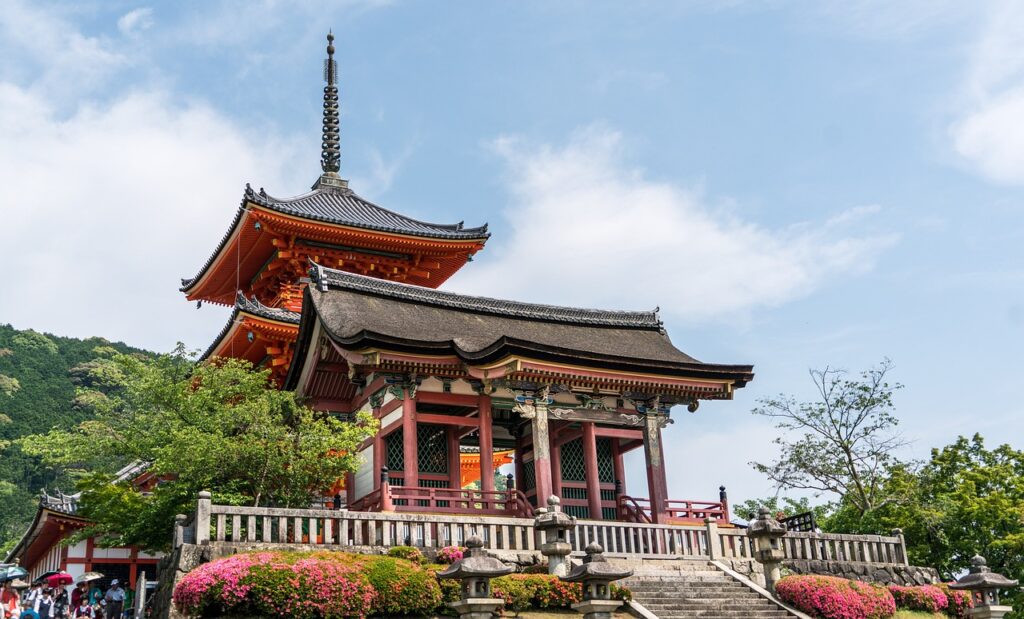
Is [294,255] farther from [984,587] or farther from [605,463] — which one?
[984,587]

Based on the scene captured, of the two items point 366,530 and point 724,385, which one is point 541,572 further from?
point 724,385

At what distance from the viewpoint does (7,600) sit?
17547 millimetres

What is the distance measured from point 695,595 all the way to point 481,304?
1259 cm

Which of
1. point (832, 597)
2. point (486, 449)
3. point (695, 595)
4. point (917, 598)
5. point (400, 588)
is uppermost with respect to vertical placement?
point (486, 449)

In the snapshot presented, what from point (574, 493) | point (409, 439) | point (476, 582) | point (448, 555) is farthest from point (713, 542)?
point (476, 582)

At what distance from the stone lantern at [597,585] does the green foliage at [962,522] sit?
1670 cm

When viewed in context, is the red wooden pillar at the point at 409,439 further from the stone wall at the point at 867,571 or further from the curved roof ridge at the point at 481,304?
the stone wall at the point at 867,571

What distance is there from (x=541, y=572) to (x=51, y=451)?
12770mm

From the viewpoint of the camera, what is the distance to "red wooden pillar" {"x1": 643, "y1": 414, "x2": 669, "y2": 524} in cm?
2512

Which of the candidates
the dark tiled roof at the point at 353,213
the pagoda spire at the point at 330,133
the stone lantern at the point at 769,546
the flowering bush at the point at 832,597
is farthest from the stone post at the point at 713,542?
the pagoda spire at the point at 330,133

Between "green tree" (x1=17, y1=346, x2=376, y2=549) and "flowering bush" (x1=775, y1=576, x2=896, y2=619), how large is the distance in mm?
9618

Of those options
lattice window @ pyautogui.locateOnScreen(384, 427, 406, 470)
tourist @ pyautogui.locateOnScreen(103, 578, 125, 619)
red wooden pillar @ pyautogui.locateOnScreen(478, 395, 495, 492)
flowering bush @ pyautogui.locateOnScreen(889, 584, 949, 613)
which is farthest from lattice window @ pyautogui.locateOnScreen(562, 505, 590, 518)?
tourist @ pyautogui.locateOnScreen(103, 578, 125, 619)

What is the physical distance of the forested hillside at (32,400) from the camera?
8581 cm

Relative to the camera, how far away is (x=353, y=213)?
37.5m
